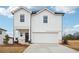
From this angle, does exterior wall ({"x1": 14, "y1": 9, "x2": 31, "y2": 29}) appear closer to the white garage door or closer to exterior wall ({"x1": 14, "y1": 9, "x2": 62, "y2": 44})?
exterior wall ({"x1": 14, "y1": 9, "x2": 62, "y2": 44})

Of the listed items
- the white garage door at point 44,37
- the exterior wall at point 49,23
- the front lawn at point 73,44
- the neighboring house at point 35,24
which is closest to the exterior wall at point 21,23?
the neighboring house at point 35,24

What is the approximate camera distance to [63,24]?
11.4 metres

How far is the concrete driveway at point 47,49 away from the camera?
11.4 m

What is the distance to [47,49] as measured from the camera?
11547mm

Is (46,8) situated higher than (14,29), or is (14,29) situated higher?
(46,8)

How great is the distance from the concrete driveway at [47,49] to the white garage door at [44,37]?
219mm

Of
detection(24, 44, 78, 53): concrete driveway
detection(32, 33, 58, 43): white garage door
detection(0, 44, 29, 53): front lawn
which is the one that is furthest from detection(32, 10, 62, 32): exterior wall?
detection(0, 44, 29, 53): front lawn

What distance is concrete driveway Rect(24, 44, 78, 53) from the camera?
11.4 metres

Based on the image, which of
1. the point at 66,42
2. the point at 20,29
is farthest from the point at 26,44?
the point at 66,42

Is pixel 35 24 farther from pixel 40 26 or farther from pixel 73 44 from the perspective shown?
pixel 73 44

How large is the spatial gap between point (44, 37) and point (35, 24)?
2.53 ft

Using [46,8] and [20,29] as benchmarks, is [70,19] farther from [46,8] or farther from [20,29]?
[20,29]
